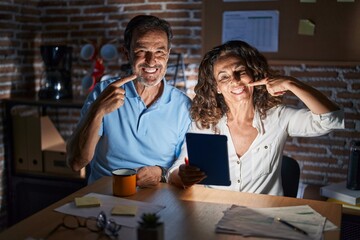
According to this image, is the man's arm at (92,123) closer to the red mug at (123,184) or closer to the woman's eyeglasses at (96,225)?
the red mug at (123,184)

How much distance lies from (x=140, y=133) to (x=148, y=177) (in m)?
0.40

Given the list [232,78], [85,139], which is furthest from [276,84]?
[85,139]

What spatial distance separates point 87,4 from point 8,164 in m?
1.36

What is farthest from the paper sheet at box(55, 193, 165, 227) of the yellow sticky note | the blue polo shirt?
the yellow sticky note

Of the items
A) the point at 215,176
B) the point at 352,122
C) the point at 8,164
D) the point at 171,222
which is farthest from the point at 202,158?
the point at 8,164

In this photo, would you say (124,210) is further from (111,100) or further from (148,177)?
(111,100)

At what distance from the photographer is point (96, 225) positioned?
142 cm

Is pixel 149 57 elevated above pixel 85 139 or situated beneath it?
elevated above

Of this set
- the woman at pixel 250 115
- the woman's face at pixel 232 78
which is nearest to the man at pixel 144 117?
the woman at pixel 250 115

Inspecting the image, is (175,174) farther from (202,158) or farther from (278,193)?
(278,193)

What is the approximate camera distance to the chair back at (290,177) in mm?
2131

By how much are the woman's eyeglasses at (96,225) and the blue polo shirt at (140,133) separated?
0.75 meters

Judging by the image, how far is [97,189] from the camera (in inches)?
70.6

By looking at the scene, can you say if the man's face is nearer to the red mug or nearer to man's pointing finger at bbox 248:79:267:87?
man's pointing finger at bbox 248:79:267:87
